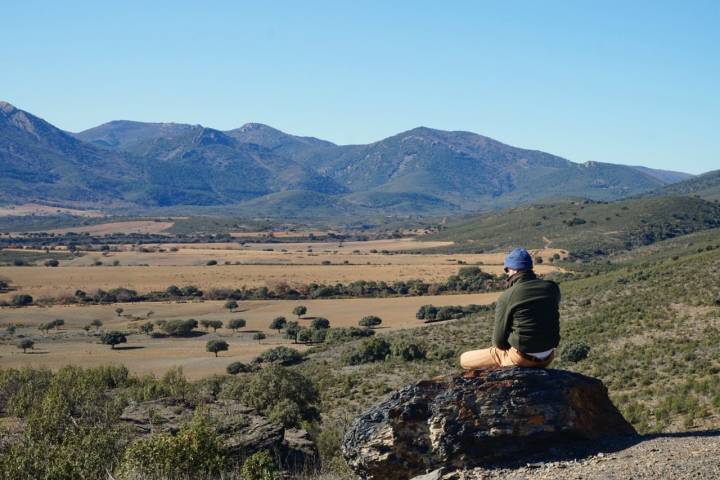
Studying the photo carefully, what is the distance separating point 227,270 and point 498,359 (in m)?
84.4

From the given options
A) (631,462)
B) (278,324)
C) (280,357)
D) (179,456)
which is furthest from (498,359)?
(278,324)

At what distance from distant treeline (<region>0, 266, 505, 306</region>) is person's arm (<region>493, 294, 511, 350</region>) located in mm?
60567

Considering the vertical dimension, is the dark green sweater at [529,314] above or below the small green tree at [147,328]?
above

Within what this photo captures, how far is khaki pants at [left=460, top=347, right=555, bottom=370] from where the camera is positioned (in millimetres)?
8523

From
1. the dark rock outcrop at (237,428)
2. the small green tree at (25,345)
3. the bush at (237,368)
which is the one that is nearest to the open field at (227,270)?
the small green tree at (25,345)

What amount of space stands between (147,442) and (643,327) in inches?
920

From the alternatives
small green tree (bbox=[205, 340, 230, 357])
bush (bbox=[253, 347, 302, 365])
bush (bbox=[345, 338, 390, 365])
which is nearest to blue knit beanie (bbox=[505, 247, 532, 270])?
bush (bbox=[345, 338, 390, 365])

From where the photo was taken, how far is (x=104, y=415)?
1444 cm

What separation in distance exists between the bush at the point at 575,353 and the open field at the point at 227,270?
165ft

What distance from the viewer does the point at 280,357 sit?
124ft

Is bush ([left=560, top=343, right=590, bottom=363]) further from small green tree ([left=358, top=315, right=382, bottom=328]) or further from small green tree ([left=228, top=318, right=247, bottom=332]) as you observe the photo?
small green tree ([left=228, top=318, right=247, bottom=332])

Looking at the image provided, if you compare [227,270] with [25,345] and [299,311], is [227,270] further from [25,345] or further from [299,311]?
[25,345]

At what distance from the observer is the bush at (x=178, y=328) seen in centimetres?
4953

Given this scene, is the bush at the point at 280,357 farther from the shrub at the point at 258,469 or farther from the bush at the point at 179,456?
the shrub at the point at 258,469
